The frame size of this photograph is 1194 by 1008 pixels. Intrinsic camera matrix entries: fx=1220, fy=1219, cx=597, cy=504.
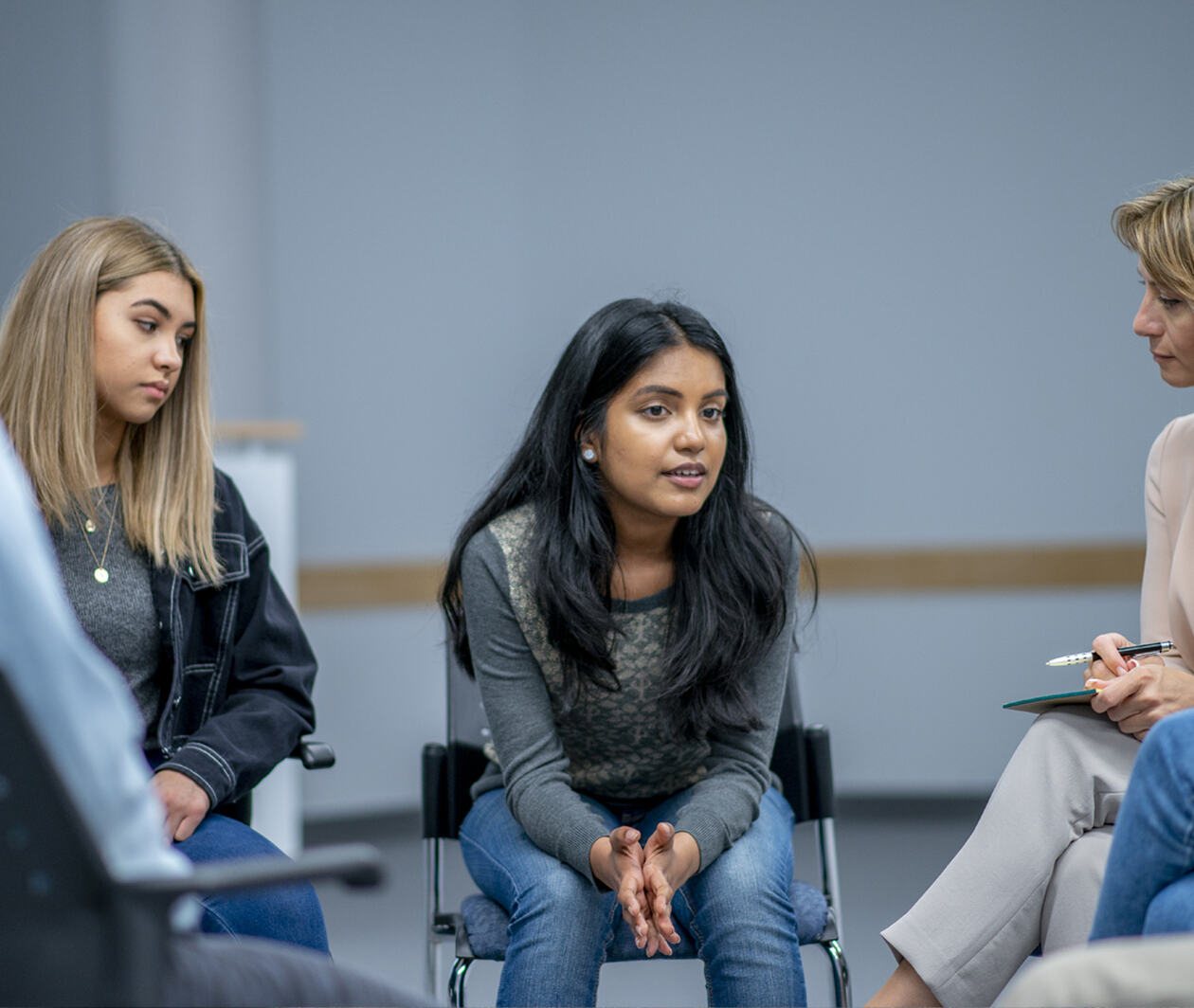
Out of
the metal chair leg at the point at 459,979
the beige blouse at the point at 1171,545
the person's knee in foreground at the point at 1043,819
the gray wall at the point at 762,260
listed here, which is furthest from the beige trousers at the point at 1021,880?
the gray wall at the point at 762,260

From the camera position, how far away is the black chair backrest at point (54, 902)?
80 cm

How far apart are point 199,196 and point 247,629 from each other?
210 centimetres

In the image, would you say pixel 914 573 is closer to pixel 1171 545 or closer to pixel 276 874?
pixel 1171 545

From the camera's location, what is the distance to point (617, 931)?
67.9 inches

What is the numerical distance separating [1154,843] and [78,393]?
64.6 inches

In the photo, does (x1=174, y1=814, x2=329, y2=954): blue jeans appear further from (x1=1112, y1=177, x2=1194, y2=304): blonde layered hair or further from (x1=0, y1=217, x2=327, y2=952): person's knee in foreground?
(x1=1112, y1=177, x2=1194, y2=304): blonde layered hair

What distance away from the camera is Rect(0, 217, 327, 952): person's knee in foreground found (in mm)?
1908

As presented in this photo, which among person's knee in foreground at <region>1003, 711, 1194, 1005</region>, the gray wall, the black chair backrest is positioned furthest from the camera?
the gray wall

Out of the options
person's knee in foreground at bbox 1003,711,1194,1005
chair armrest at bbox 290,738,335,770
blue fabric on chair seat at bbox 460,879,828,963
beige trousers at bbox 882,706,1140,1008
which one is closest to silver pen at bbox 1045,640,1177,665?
beige trousers at bbox 882,706,1140,1008

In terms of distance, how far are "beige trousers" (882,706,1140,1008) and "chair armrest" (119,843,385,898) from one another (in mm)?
1062

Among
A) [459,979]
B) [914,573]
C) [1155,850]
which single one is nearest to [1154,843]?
[1155,850]

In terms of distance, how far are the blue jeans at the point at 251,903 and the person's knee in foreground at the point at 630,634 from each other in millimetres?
257

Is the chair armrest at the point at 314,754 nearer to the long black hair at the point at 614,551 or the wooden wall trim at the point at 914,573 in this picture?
the long black hair at the point at 614,551

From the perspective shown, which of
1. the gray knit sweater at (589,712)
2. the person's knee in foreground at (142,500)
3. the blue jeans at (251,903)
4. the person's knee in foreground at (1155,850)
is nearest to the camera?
the person's knee in foreground at (1155,850)
